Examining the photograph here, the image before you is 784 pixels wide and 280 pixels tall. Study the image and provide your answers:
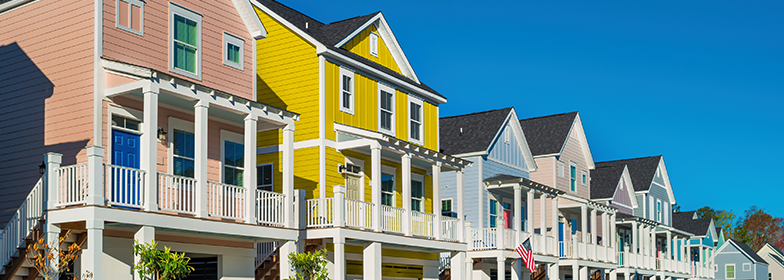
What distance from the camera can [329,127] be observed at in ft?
81.2

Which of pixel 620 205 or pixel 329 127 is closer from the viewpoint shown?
pixel 329 127

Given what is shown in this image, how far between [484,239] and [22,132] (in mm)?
17597

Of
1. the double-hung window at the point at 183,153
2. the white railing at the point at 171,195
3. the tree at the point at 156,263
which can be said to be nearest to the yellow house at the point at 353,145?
the double-hung window at the point at 183,153

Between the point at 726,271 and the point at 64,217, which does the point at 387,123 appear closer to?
the point at 64,217

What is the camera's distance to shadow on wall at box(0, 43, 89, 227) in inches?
722

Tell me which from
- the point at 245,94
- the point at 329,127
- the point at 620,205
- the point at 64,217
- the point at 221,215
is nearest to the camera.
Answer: the point at 64,217

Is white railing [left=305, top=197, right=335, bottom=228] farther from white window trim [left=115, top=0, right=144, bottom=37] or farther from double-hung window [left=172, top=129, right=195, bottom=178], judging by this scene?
white window trim [left=115, top=0, right=144, bottom=37]

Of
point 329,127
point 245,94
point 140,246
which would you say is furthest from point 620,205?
point 140,246

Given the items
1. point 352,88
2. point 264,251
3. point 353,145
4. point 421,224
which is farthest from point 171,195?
point 421,224

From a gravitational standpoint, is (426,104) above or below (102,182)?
above

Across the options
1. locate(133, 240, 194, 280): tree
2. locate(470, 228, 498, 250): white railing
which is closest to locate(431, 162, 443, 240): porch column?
locate(470, 228, 498, 250): white railing

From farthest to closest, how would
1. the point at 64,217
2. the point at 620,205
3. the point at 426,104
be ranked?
the point at 620,205
the point at 426,104
the point at 64,217

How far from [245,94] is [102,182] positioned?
7.04m

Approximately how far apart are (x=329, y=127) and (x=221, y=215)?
22.4 feet
